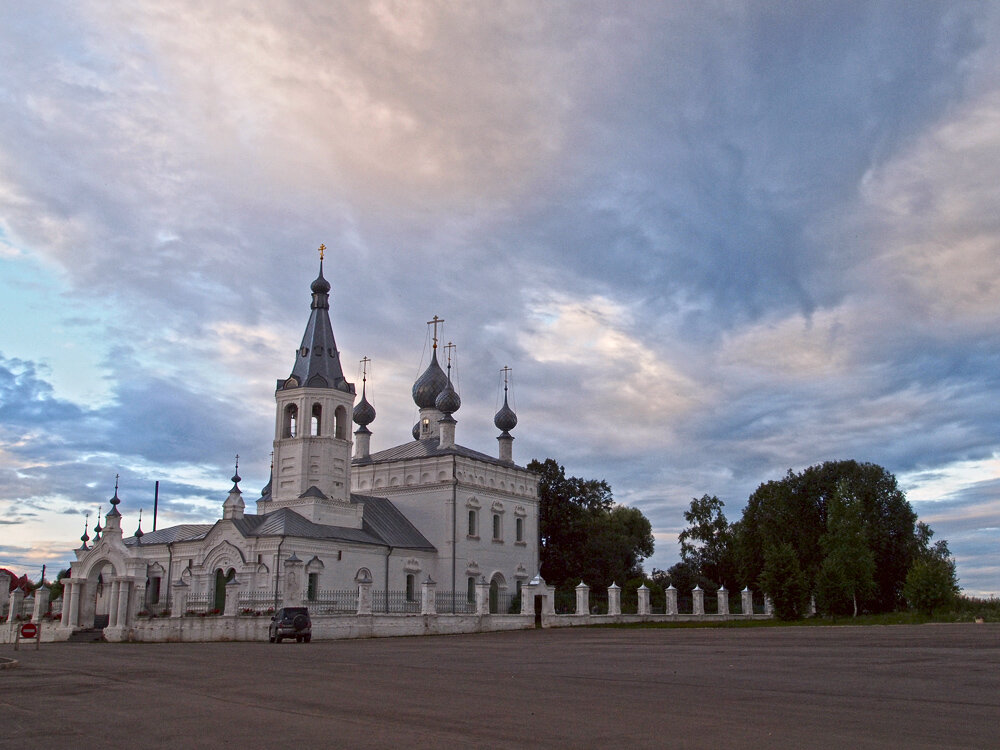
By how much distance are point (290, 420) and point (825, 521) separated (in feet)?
105

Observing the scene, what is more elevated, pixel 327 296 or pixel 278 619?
pixel 327 296

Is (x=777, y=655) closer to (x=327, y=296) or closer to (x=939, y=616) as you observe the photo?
(x=939, y=616)

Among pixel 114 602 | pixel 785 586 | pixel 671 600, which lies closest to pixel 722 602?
pixel 671 600

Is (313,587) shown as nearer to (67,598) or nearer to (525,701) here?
(67,598)

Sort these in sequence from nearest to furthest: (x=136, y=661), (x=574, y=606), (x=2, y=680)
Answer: (x=2, y=680) < (x=136, y=661) < (x=574, y=606)

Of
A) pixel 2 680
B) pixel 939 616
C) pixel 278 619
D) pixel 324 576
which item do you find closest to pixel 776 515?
pixel 939 616

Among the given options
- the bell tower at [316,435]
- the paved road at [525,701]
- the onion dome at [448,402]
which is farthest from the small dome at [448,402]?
the paved road at [525,701]

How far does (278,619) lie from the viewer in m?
27.7

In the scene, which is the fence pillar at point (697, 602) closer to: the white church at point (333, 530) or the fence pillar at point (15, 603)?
the white church at point (333, 530)

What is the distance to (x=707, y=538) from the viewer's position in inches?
2559

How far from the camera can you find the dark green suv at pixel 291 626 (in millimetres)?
27422

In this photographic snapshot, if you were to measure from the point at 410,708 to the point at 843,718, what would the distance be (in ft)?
15.1

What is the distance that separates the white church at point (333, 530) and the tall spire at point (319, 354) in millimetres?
64

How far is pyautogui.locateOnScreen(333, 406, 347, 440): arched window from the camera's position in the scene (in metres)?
44.5
